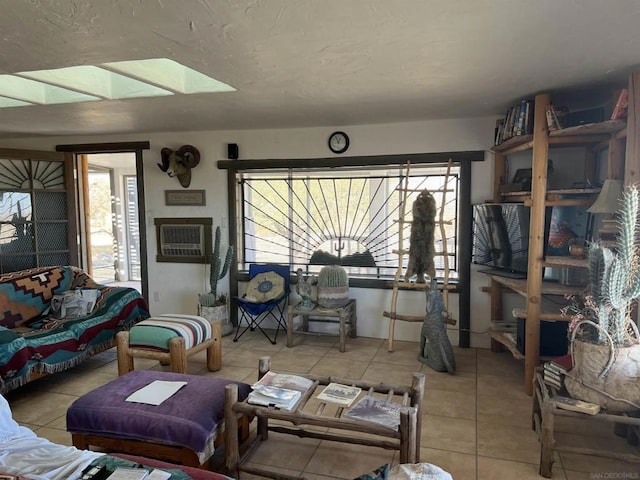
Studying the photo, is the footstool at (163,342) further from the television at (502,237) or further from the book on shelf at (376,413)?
Result: the television at (502,237)

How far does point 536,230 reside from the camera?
10.5ft

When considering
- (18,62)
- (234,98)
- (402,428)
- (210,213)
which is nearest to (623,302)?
(402,428)

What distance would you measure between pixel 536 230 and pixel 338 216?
7.04ft

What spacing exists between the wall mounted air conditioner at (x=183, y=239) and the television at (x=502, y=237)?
115 inches

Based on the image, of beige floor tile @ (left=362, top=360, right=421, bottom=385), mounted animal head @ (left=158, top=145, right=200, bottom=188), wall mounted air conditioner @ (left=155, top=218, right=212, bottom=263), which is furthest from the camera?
wall mounted air conditioner @ (left=155, top=218, right=212, bottom=263)

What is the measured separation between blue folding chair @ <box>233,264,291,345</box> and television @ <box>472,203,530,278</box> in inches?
77.1

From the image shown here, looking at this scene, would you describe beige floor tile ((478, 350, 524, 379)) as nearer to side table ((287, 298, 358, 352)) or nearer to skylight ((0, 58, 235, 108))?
side table ((287, 298, 358, 352))

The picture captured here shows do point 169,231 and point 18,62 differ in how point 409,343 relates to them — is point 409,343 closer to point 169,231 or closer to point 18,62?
point 169,231

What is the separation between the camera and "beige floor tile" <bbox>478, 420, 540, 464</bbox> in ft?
8.12

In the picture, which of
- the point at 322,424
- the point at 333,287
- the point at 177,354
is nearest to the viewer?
the point at 322,424

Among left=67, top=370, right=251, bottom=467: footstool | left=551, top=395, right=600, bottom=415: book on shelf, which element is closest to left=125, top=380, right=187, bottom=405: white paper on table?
left=67, top=370, right=251, bottom=467: footstool

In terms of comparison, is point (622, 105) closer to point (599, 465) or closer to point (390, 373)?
point (599, 465)

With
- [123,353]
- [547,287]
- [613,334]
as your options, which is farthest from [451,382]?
[123,353]

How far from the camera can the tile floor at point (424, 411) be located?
238cm
